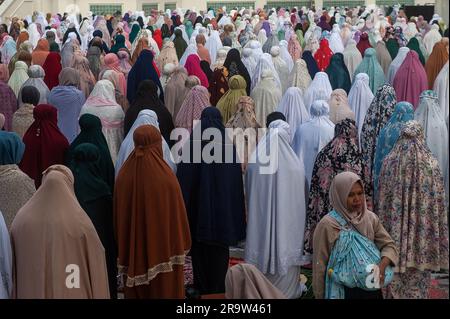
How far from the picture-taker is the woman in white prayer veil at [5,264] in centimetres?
352

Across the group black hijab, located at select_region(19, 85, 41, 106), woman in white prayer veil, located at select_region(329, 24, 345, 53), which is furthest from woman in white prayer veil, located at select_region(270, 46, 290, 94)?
black hijab, located at select_region(19, 85, 41, 106)

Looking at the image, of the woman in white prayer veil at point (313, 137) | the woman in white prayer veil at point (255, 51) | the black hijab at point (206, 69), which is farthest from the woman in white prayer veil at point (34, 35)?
the woman in white prayer veil at point (313, 137)

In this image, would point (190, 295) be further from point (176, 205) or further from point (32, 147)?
point (32, 147)

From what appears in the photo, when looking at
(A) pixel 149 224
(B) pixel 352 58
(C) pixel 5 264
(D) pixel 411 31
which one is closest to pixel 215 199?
(A) pixel 149 224

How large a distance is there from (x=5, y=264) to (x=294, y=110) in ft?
13.5

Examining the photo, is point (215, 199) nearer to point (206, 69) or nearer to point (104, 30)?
point (206, 69)

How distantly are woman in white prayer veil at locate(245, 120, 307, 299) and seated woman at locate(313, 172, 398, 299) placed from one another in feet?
3.23

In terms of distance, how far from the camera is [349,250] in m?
3.52

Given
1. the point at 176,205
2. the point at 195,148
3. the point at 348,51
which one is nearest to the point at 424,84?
the point at 348,51

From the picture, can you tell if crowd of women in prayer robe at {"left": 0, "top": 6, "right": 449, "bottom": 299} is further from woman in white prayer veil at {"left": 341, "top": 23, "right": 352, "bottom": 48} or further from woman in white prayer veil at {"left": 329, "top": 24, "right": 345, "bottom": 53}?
woman in white prayer veil at {"left": 341, "top": 23, "right": 352, "bottom": 48}

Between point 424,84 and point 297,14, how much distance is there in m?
13.3

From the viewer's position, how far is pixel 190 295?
4.94 m

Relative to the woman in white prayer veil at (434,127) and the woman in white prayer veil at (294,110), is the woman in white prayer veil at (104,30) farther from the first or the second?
the woman in white prayer veil at (434,127)

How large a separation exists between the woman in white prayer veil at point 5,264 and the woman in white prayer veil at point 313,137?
2714mm
